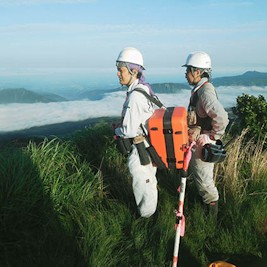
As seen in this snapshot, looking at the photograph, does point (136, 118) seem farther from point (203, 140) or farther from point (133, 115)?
point (203, 140)

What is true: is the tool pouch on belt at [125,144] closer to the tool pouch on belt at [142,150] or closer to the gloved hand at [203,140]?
the tool pouch on belt at [142,150]

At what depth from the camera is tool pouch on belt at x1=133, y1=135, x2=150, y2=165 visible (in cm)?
459

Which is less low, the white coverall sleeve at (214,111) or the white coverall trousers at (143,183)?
the white coverall sleeve at (214,111)

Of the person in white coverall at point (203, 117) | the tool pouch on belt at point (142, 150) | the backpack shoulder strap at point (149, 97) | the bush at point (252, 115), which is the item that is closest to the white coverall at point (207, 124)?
the person in white coverall at point (203, 117)

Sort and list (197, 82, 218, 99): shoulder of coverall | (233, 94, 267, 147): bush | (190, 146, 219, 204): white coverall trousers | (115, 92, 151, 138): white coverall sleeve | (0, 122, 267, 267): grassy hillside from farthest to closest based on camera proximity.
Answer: (233, 94, 267, 147): bush, (190, 146, 219, 204): white coverall trousers, (197, 82, 218, 99): shoulder of coverall, (115, 92, 151, 138): white coverall sleeve, (0, 122, 267, 267): grassy hillside

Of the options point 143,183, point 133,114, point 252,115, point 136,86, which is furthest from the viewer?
point 252,115

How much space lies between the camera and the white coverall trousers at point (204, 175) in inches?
193

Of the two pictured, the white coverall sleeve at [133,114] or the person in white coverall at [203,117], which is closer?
the white coverall sleeve at [133,114]

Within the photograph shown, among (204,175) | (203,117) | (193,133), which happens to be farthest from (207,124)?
(204,175)

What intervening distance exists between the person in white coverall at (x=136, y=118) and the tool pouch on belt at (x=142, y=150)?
5cm

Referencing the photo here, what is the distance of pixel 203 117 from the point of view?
493 cm

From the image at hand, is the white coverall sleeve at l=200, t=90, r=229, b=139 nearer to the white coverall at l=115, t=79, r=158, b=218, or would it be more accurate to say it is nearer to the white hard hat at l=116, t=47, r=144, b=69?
the white coverall at l=115, t=79, r=158, b=218

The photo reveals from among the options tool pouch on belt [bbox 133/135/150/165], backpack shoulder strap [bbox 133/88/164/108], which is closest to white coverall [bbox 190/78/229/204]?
backpack shoulder strap [bbox 133/88/164/108]

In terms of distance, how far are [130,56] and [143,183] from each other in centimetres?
154
